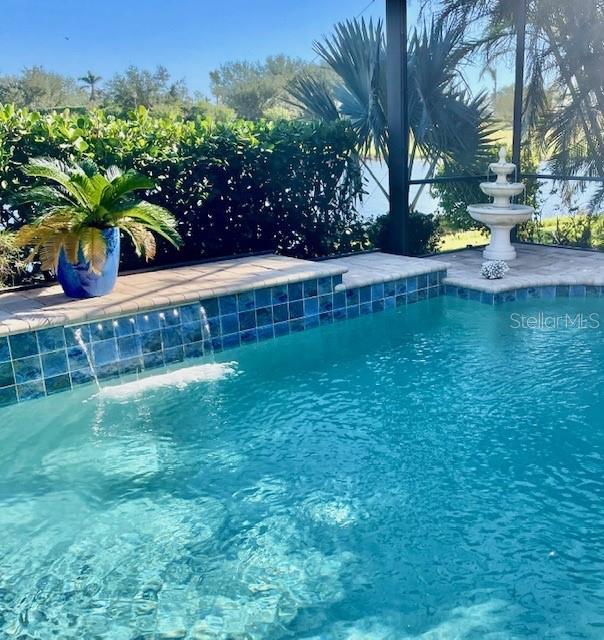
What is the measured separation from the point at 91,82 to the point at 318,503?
11.7 metres

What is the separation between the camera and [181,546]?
286 centimetres

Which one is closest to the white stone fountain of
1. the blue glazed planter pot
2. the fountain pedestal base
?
the fountain pedestal base

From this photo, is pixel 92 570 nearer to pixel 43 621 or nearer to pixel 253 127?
pixel 43 621

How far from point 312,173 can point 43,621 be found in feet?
19.6

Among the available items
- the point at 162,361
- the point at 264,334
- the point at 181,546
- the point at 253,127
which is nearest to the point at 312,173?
the point at 253,127

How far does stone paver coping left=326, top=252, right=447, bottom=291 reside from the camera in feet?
21.2

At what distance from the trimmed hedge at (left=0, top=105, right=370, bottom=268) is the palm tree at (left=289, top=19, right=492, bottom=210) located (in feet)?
1.74

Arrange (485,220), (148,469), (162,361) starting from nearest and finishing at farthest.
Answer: (148,469) < (162,361) < (485,220)

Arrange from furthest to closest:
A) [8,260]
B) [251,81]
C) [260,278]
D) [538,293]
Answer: [251,81] → [538,293] → [260,278] → [8,260]

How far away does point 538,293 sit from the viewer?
680 cm

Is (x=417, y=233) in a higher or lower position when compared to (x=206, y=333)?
higher

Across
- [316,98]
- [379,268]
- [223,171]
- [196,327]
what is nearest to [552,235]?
[379,268]

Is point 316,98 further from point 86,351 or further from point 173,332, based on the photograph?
point 86,351

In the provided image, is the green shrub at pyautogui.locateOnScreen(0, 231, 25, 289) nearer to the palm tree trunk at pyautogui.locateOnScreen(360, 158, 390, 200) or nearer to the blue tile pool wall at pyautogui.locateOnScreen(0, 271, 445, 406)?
the blue tile pool wall at pyautogui.locateOnScreen(0, 271, 445, 406)
